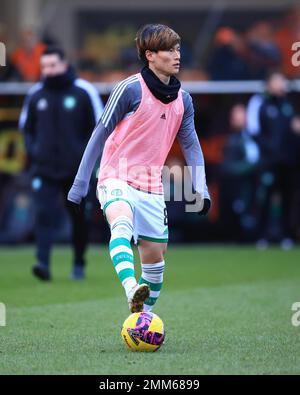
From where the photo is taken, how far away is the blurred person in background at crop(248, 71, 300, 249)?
1605 centimetres

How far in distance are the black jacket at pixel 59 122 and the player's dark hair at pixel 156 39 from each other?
4.33 metres

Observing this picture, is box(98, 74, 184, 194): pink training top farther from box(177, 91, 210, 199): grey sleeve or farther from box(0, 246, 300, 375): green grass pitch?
box(0, 246, 300, 375): green grass pitch

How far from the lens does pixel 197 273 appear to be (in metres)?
12.6

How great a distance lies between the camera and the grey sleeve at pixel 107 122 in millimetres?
7125

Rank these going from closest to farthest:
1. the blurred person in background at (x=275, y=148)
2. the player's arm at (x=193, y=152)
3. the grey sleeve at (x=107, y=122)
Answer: the grey sleeve at (x=107, y=122) < the player's arm at (x=193, y=152) < the blurred person in background at (x=275, y=148)

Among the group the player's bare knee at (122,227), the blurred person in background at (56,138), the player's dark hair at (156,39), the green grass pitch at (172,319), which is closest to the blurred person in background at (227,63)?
the green grass pitch at (172,319)

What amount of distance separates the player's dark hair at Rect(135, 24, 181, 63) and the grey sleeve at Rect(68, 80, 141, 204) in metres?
0.28

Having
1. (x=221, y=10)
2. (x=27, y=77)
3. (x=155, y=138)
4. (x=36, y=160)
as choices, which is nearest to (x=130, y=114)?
(x=155, y=138)

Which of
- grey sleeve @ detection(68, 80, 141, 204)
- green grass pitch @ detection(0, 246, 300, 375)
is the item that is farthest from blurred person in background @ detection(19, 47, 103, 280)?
grey sleeve @ detection(68, 80, 141, 204)

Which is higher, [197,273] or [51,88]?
[51,88]

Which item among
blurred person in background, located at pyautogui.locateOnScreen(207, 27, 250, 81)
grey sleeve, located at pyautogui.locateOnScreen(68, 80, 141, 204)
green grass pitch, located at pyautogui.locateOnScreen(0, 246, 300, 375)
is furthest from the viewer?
blurred person in background, located at pyautogui.locateOnScreen(207, 27, 250, 81)

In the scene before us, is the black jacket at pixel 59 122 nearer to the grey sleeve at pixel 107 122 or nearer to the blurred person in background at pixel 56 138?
the blurred person in background at pixel 56 138
